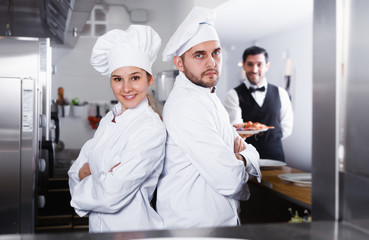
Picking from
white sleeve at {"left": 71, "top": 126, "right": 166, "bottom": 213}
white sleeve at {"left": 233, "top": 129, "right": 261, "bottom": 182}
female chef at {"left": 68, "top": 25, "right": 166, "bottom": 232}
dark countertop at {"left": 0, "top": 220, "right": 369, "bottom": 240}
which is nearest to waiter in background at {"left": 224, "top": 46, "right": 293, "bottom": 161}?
white sleeve at {"left": 233, "top": 129, "right": 261, "bottom": 182}

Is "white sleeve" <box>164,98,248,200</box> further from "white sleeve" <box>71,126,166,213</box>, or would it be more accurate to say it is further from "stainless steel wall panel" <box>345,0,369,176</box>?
"stainless steel wall panel" <box>345,0,369,176</box>

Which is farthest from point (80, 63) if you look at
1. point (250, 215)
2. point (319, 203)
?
point (319, 203)

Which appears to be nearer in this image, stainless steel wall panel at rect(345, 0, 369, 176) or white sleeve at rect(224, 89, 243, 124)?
stainless steel wall panel at rect(345, 0, 369, 176)

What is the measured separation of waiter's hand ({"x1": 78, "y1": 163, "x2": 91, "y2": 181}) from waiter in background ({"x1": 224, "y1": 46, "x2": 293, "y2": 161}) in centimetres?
194

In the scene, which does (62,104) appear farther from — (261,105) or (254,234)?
(254,234)

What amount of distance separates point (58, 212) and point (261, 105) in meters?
1.85

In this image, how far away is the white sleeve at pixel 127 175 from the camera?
58.3 inches

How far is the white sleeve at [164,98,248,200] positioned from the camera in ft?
5.07

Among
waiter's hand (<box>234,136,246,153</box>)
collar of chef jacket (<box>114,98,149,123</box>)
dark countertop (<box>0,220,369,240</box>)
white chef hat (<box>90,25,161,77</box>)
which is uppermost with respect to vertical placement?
white chef hat (<box>90,25,161,77</box>)

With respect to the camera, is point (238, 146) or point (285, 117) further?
point (285, 117)

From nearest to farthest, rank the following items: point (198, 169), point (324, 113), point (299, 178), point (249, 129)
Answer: point (324, 113) → point (198, 169) → point (299, 178) → point (249, 129)

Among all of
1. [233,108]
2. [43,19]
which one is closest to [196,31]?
[43,19]

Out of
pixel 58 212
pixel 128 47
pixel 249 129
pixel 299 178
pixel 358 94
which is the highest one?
pixel 128 47

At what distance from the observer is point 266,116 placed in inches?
142
